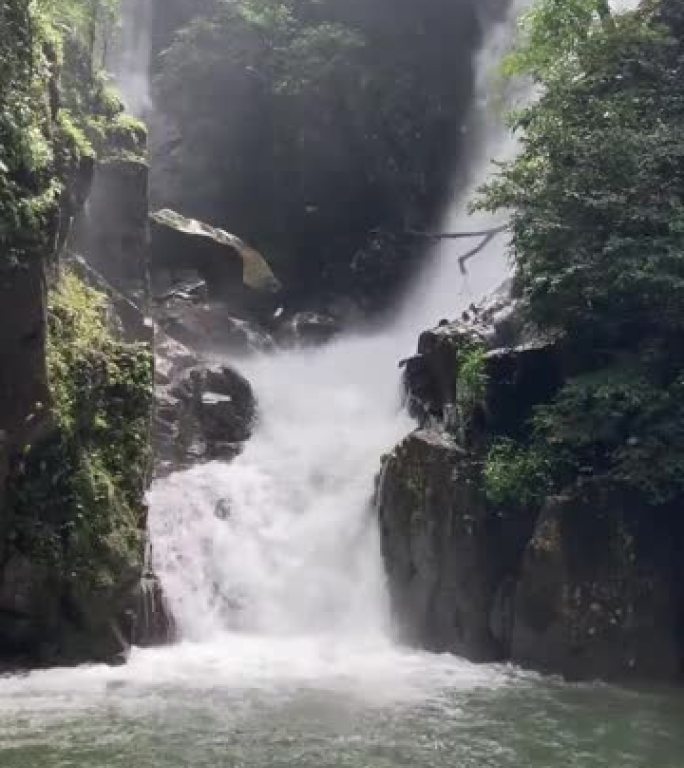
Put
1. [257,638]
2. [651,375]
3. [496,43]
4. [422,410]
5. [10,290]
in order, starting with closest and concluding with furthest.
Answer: [10,290] < [651,375] < [257,638] < [422,410] < [496,43]

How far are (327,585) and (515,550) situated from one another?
372 cm

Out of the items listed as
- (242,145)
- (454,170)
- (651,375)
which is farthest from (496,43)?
(651,375)

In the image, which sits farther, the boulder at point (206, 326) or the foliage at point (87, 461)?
the boulder at point (206, 326)

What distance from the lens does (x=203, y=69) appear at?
112 feet

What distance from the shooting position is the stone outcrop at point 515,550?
14438mm

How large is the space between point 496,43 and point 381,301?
10.6 metres

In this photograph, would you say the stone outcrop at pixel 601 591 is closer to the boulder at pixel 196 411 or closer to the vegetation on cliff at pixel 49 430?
the vegetation on cliff at pixel 49 430

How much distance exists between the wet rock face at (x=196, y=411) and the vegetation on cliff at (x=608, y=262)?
7.42 meters

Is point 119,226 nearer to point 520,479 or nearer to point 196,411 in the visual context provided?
point 196,411

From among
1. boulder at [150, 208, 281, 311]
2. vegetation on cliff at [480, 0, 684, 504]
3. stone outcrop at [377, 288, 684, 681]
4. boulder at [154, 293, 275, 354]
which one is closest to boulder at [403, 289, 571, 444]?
stone outcrop at [377, 288, 684, 681]

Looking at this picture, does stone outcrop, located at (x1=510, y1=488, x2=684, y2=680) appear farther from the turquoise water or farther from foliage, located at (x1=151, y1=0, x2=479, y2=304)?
foliage, located at (x1=151, y1=0, x2=479, y2=304)

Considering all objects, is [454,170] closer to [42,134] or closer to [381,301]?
[381,301]

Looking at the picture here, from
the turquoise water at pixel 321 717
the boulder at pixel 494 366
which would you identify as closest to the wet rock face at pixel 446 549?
the boulder at pixel 494 366

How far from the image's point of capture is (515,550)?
15875 mm
